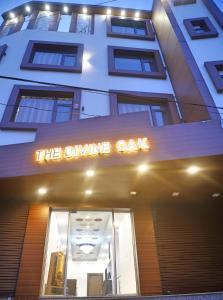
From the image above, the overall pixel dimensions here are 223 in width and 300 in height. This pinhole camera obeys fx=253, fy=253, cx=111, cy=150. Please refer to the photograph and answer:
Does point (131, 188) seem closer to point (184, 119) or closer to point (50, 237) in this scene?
point (50, 237)

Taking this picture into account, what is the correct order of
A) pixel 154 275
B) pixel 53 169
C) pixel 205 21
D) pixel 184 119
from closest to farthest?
pixel 53 169 → pixel 154 275 → pixel 184 119 → pixel 205 21

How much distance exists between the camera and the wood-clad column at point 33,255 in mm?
6570

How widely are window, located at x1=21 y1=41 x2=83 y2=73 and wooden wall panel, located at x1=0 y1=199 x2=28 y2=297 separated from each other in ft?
19.3

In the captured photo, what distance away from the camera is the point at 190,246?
7.76 m

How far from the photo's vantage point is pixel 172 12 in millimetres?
12492

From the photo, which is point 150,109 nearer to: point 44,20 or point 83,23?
point 83,23

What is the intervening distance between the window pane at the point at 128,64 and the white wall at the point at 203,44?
2.45 meters

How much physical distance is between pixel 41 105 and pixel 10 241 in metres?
5.07

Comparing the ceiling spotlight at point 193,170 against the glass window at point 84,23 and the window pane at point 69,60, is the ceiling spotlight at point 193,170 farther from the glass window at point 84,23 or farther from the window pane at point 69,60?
the glass window at point 84,23

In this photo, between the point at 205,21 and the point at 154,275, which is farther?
the point at 205,21

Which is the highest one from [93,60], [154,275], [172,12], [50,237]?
[172,12]

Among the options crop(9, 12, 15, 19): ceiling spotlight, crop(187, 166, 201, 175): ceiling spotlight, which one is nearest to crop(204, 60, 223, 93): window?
crop(187, 166, 201, 175): ceiling spotlight

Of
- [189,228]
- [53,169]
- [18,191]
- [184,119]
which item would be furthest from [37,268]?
[184,119]

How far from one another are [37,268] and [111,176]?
10.6ft
